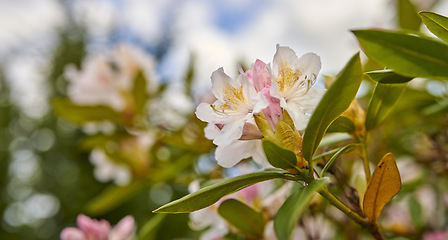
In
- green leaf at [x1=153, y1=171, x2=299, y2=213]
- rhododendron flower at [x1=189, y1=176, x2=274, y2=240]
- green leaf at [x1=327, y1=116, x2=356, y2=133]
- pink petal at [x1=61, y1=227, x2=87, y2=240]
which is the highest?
green leaf at [x1=153, y1=171, x2=299, y2=213]

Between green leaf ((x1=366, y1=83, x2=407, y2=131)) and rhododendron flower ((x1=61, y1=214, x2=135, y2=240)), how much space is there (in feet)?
1.62

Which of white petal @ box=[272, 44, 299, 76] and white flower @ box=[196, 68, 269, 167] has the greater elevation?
white petal @ box=[272, 44, 299, 76]

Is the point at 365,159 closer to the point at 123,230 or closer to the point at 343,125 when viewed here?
the point at 343,125

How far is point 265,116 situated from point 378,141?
0.78m

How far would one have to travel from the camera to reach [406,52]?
14.6 inches

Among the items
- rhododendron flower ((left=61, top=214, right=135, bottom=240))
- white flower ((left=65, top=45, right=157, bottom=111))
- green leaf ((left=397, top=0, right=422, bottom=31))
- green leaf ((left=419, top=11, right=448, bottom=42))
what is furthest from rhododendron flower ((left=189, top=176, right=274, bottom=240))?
white flower ((left=65, top=45, right=157, bottom=111))

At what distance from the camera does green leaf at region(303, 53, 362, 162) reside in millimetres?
363

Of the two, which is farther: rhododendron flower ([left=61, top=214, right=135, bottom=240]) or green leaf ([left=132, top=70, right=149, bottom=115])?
green leaf ([left=132, top=70, right=149, bottom=115])

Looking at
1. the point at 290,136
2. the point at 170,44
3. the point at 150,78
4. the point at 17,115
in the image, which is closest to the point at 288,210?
the point at 290,136

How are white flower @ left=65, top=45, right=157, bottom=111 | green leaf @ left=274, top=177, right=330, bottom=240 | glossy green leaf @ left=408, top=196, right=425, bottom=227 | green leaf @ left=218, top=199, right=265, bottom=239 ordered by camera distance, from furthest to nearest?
1. white flower @ left=65, top=45, right=157, bottom=111
2. glossy green leaf @ left=408, top=196, right=425, bottom=227
3. green leaf @ left=218, top=199, right=265, bottom=239
4. green leaf @ left=274, top=177, right=330, bottom=240

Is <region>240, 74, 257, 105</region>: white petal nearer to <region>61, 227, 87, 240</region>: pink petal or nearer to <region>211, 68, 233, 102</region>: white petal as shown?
<region>211, 68, 233, 102</region>: white petal

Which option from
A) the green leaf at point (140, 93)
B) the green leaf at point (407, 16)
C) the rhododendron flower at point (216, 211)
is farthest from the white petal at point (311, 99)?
the green leaf at point (140, 93)

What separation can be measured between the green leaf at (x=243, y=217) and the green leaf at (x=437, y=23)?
0.32 m

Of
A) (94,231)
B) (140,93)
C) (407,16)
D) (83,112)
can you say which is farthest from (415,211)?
(83,112)
